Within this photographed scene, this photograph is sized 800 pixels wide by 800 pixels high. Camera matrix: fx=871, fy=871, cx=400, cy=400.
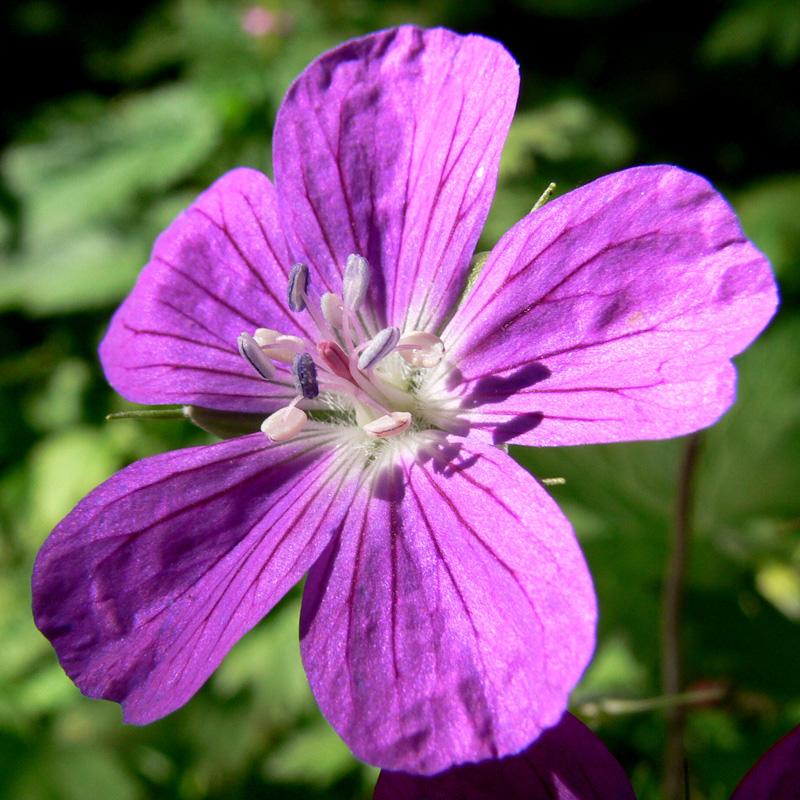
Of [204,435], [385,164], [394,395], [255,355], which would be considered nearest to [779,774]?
[394,395]

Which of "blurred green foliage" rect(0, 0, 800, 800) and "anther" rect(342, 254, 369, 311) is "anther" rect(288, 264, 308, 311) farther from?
"blurred green foliage" rect(0, 0, 800, 800)

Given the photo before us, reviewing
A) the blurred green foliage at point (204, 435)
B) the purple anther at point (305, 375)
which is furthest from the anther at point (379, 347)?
the blurred green foliage at point (204, 435)

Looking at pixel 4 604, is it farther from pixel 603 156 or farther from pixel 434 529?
pixel 603 156

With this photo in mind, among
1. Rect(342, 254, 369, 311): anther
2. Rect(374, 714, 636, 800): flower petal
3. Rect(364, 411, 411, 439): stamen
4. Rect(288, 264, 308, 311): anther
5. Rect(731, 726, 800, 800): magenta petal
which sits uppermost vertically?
Rect(288, 264, 308, 311): anther

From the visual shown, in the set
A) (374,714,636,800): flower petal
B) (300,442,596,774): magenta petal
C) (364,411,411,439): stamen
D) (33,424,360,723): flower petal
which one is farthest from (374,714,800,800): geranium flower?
(364,411,411,439): stamen

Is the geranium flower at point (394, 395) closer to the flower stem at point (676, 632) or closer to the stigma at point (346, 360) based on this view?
the stigma at point (346, 360)

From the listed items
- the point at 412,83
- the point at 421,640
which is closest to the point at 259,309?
the point at 412,83
